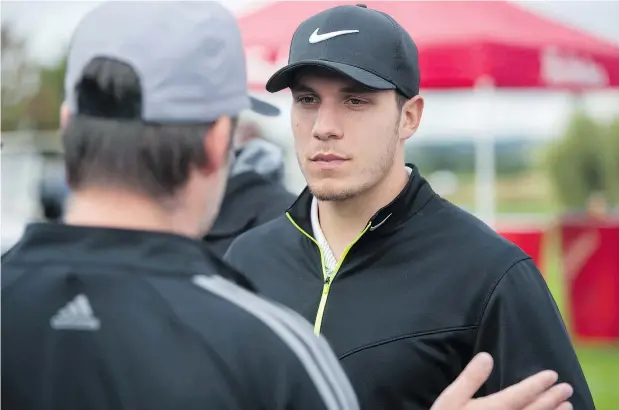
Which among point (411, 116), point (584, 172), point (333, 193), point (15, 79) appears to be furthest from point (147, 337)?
point (15, 79)

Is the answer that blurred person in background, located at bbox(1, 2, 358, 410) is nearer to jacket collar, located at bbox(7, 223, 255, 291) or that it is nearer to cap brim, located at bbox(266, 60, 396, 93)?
jacket collar, located at bbox(7, 223, 255, 291)

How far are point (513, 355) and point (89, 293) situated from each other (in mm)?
1343

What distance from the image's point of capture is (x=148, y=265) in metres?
1.56

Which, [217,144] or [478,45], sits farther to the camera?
[478,45]

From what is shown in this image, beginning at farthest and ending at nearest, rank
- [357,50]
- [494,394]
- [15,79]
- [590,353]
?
[15,79] < [590,353] < [357,50] < [494,394]

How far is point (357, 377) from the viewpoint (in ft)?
8.55

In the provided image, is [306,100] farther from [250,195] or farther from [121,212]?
[250,195]

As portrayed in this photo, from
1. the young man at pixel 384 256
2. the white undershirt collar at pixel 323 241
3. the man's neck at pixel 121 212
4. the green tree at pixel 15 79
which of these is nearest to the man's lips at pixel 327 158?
the young man at pixel 384 256

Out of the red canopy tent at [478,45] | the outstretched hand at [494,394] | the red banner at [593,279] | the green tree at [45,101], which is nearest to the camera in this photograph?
the outstretched hand at [494,394]

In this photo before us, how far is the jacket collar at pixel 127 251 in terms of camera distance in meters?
1.56

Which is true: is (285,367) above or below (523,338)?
above

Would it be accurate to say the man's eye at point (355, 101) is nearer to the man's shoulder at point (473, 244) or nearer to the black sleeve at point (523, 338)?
the man's shoulder at point (473, 244)

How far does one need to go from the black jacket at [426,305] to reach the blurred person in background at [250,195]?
53.8 inches

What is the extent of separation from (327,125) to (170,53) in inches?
50.1
